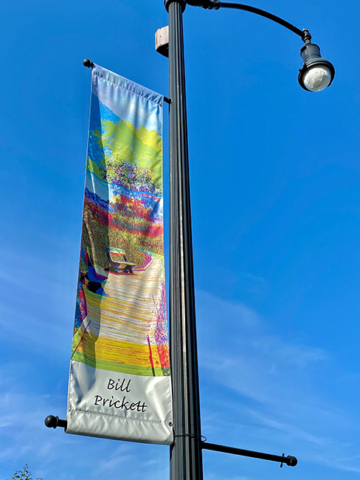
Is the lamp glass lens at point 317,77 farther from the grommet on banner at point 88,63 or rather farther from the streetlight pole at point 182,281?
the grommet on banner at point 88,63

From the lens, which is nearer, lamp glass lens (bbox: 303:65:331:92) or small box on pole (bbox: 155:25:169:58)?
lamp glass lens (bbox: 303:65:331:92)

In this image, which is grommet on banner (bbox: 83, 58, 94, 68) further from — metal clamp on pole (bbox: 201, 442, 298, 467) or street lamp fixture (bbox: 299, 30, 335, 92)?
metal clamp on pole (bbox: 201, 442, 298, 467)

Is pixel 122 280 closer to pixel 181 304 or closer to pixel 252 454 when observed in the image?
pixel 181 304

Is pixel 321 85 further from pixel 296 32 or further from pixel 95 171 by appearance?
pixel 95 171

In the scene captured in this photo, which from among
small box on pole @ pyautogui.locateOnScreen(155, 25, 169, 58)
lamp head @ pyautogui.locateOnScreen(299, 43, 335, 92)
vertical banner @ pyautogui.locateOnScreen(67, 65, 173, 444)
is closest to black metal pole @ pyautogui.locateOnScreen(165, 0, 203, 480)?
vertical banner @ pyautogui.locateOnScreen(67, 65, 173, 444)

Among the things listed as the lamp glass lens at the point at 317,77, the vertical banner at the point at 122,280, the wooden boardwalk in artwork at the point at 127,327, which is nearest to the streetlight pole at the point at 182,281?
the lamp glass lens at the point at 317,77

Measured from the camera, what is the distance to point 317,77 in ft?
19.8

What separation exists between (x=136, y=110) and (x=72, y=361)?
3151 mm

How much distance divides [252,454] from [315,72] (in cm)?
421

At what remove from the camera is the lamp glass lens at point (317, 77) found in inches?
237

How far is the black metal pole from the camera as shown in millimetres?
3689

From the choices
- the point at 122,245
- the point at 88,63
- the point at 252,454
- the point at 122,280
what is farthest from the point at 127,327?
the point at 88,63

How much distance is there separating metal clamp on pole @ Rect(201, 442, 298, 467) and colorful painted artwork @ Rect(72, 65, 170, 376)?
0.74 metres

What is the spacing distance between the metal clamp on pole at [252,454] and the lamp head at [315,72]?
4.07 metres
